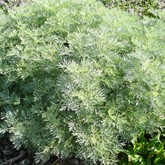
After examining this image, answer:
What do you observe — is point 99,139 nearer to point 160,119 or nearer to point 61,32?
point 160,119

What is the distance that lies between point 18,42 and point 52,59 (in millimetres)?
507

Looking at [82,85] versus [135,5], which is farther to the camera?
[135,5]

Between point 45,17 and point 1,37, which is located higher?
point 45,17

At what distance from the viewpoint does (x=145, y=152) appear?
12.4ft

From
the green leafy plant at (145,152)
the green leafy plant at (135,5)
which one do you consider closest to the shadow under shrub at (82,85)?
the green leafy plant at (145,152)

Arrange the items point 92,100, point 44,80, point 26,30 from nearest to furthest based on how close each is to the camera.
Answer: point 92,100 → point 44,80 → point 26,30

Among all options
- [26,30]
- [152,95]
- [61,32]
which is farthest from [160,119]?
[26,30]

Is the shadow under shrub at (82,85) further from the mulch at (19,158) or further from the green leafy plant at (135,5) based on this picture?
the green leafy plant at (135,5)

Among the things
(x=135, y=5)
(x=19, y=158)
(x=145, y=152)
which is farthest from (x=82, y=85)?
(x=135, y=5)

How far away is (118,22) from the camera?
3.79 metres

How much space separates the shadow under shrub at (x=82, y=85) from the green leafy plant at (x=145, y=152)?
0.35ft

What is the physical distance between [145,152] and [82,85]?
968 mm

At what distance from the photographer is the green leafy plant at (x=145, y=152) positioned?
A: 370 centimetres

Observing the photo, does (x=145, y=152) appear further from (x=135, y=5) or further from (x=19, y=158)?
(x=135, y=5)
